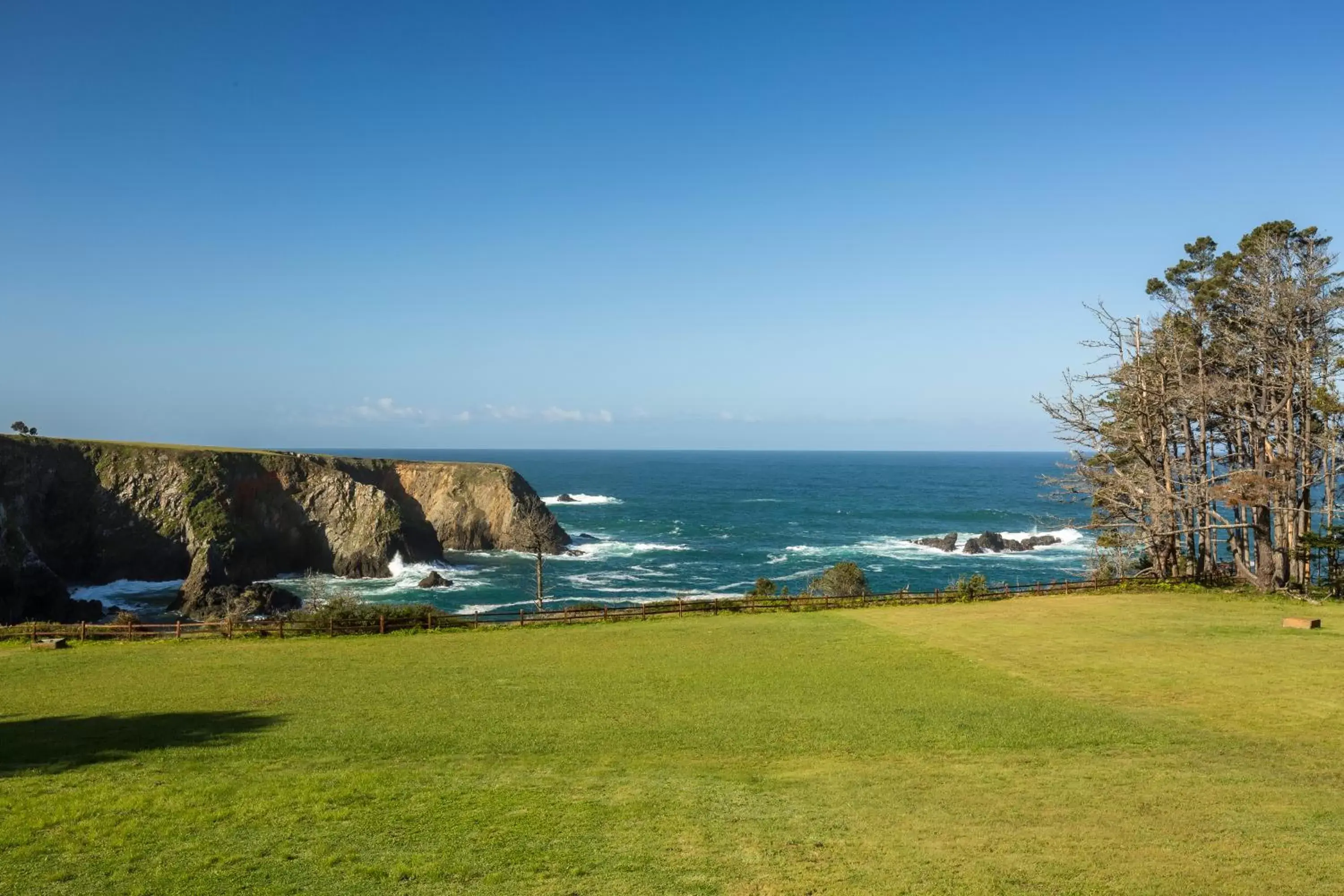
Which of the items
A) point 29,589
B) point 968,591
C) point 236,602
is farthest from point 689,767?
point 29,589

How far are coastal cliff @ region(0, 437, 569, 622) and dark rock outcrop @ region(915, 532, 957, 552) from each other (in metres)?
49.5

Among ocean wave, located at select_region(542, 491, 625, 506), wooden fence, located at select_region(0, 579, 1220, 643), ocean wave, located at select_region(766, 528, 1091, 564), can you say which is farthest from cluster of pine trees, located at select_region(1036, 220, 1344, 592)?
ocean wave, located at select_region(542, 491, 625, 506)

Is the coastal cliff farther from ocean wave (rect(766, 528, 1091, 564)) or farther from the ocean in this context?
ocean wave (rect(766, 528, 1091, 564))

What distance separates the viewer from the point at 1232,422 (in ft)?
136

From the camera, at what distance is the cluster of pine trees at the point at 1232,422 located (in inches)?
1464

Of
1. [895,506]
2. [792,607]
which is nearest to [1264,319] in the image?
[792,607]

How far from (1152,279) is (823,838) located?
1624 inches

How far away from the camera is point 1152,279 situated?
43.9 meters

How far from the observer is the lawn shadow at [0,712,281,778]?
16922 mm

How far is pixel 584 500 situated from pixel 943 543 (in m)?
69.6

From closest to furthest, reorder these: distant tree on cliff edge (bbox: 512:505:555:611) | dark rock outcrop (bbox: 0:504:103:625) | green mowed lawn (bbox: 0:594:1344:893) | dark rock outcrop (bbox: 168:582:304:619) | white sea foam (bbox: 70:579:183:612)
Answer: green mowed lawn (bbox: 0:594:1344:893), dark rock outcrop (bbox: 0:504:103:625), dark rock outcrop (bbox: 168:582:304:619), white sea foam (bbox: 70:579:183:612), distant tree on cliff edge (bbox: 512:505:555:611)

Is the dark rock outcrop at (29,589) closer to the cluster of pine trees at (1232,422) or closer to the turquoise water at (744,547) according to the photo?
the turquoise water at (744,547)

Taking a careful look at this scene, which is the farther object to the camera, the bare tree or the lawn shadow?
the bare tree

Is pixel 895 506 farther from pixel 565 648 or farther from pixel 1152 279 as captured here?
pixel 565 648
